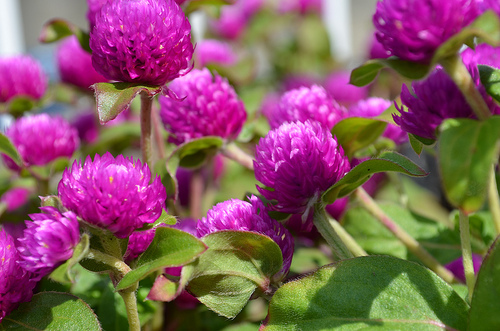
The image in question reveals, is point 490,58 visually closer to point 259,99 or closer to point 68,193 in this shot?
point 68,193

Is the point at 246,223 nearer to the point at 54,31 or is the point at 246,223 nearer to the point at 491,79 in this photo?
the point at 491,79

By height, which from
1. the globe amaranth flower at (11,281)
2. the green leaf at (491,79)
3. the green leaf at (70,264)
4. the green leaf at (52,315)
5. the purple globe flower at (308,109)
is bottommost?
the green leaf at (52,315)

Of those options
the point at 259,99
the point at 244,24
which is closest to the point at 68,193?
the point at 259,99

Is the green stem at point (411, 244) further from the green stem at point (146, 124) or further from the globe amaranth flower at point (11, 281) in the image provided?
the globe amaranth flower at point (11, 281)

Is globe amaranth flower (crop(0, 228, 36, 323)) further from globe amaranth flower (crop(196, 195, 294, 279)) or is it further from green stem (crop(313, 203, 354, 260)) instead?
green stem (crop(313, 203, 354, 260))

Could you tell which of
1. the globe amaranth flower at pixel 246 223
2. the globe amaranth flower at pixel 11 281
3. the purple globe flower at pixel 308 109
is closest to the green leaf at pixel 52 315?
the globe amaranth flower at pixel 11 281

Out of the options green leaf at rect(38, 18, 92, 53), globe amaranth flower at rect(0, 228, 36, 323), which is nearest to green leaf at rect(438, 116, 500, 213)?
globe amaranth flower at rect(0, 228, 36, 323)

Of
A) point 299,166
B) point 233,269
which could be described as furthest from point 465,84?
point 233,269
